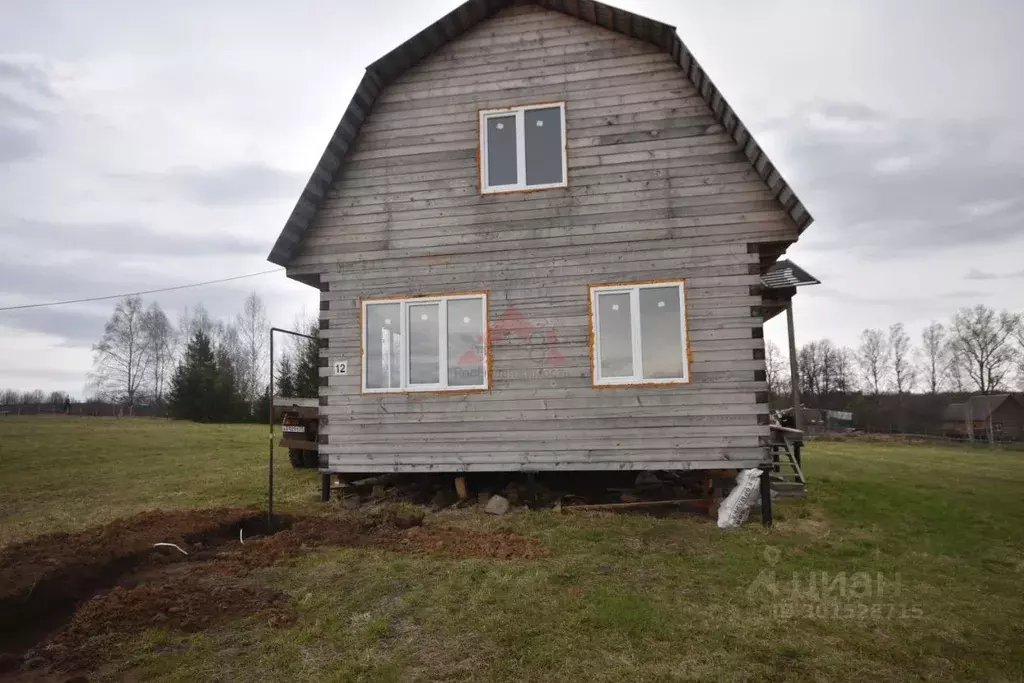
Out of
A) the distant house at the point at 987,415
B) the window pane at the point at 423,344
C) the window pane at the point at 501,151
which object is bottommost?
the distant house at the point at 987,415

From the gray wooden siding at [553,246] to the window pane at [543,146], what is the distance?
211mm

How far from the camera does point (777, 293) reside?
39.5 feet

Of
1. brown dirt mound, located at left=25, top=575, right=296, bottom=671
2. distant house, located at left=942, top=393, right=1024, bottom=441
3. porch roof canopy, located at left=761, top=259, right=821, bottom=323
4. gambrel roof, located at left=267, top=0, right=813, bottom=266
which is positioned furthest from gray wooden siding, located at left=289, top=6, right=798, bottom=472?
distant house, located at left=942, top=393, right=1024, bottom=441

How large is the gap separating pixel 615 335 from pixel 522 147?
340 centimetres

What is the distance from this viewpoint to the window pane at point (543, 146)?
973cm

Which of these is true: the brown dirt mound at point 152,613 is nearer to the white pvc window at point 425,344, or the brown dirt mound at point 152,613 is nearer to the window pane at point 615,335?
the white pvc window at point 425,344

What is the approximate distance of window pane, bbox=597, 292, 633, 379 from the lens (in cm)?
920

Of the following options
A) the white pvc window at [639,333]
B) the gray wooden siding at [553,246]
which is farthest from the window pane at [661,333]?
the gray wooden siding at [553,246]

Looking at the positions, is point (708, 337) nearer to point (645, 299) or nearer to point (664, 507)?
point (645, 299)

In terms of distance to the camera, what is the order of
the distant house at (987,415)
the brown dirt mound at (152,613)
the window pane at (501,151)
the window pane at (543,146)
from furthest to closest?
1. the distant house at (987,415)
2. the window pane at (501,151)
3. the window pane at (543,146)
4. the brown dirt mound at (152,613)

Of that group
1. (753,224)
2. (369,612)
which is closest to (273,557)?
(369,612)

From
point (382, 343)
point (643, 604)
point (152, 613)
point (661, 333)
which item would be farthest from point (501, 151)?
point (152, 613)

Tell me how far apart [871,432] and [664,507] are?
126ft

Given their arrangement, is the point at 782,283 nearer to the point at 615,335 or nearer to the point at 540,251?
the point at 615,335
